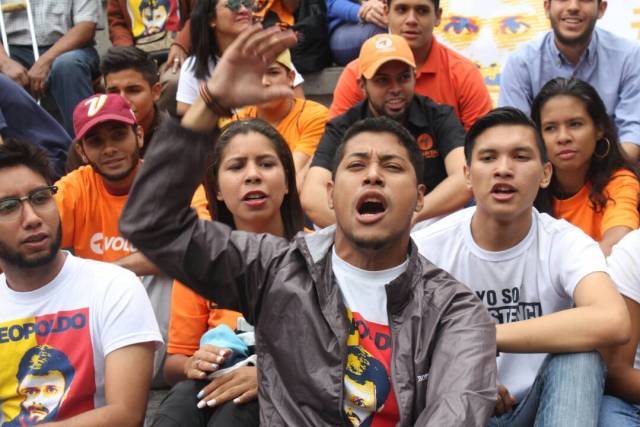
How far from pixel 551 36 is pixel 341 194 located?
301cm

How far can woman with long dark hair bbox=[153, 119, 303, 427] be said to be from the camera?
3.17 metres

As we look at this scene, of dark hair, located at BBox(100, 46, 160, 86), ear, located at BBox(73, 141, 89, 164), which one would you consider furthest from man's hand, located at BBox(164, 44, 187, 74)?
ear, located at BBox(73, 141, 89, 164)

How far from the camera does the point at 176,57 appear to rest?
622cm

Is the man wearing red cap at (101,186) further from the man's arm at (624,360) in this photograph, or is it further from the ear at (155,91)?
the man's arm at (624,360)

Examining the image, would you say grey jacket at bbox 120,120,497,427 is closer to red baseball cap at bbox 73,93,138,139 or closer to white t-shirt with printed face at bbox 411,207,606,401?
white t-shirt with printed face at bbox 411,207,606,401

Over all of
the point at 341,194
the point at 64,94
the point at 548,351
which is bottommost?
the point at 548,351

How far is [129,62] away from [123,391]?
2.86 metres

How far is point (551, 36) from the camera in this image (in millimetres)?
5492

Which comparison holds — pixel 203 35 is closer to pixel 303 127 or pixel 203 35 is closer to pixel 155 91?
pixel 155 91

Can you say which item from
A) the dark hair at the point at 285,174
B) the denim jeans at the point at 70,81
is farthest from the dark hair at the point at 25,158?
the denim jeans at the point at 70,81

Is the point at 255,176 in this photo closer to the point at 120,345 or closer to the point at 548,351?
the point at 120,345

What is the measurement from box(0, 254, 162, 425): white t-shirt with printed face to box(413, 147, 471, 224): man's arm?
174 centimetres

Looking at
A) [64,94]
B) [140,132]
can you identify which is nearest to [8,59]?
[64,94]

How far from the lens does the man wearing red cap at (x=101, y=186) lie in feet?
14.8
